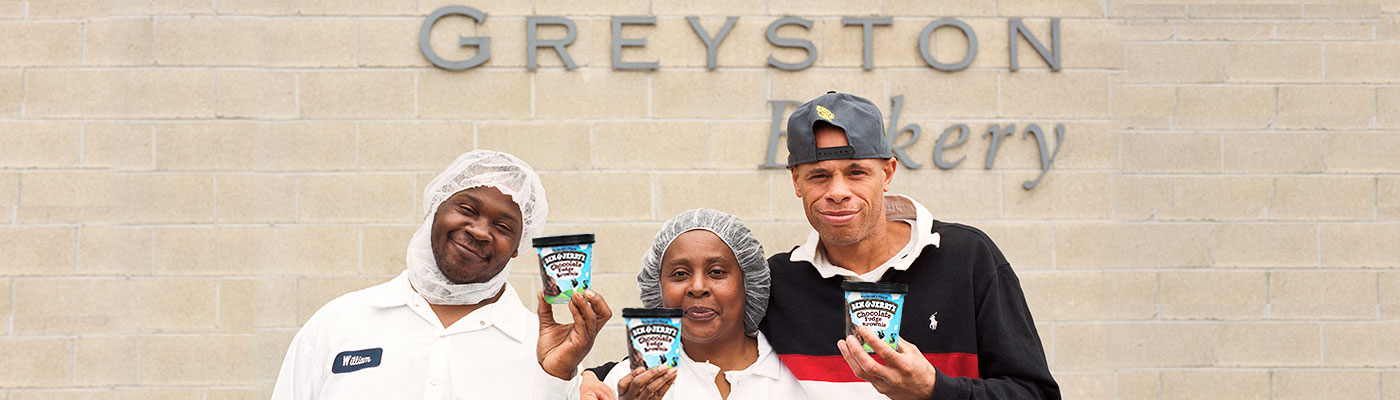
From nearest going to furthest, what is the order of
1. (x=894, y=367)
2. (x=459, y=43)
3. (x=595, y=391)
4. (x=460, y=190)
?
(x=894, y=367)
(x=595, y=391)
(x=460, y=190)
(x=459, y=43)

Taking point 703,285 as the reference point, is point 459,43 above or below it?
above

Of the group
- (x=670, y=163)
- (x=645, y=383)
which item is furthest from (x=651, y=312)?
(x=670, y=163)

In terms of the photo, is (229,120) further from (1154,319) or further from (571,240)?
(1154,319)

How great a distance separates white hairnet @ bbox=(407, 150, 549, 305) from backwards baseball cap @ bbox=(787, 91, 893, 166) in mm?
852

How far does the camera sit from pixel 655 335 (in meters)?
2.56

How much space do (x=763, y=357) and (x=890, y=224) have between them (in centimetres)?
57

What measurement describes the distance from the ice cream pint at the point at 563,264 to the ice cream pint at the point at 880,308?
0.74 meters

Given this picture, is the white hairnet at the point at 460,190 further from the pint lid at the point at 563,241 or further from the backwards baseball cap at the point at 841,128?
the backwards baseball cap at the point at 841,128

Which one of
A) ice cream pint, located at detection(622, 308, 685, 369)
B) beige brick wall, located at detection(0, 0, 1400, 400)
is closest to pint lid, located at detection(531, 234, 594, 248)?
ice cream pint, located at detection(622, 308, 685, 369)

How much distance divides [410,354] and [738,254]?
1.04 m

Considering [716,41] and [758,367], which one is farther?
[716,41]

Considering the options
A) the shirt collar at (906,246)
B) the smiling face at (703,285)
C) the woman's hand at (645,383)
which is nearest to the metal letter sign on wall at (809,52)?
the shirt collar at (906,246)

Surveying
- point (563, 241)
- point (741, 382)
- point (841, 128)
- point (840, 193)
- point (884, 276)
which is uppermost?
point (841, 128)

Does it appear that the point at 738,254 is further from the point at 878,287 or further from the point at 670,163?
the point at 670,163
